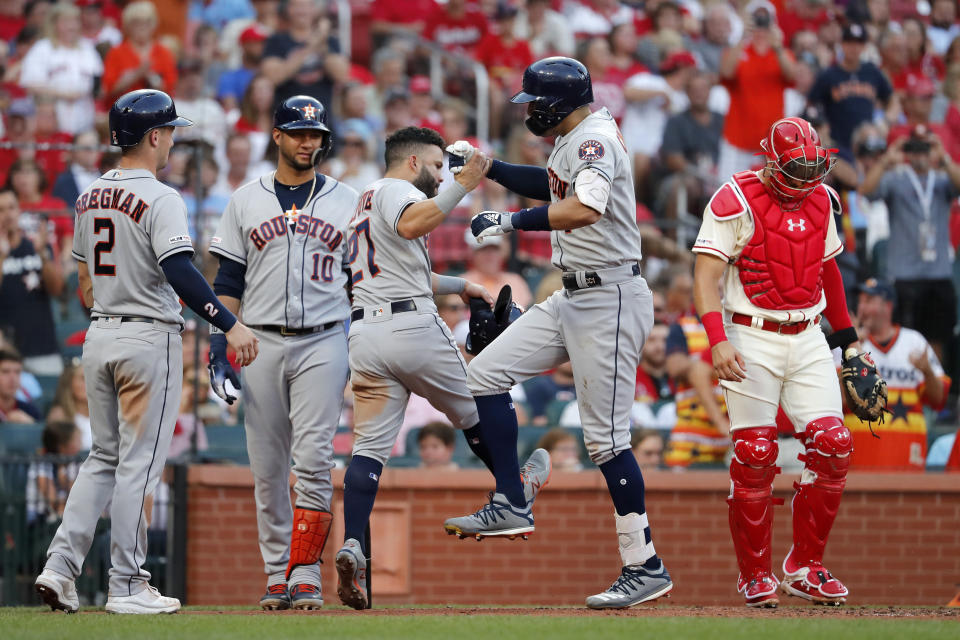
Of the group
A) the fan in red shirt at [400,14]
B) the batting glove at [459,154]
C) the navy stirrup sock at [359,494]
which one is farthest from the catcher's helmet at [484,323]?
the fan in red shirt at [400,14]

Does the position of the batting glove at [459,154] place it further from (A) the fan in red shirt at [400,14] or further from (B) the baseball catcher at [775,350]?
(A) the fan in red shirt at [400,14]

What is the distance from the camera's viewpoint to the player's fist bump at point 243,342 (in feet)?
19.9

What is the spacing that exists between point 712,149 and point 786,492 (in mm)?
4785

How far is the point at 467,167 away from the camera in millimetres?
6164

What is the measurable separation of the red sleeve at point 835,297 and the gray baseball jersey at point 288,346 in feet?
7.62

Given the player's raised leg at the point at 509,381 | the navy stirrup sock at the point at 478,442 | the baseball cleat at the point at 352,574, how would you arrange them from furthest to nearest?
the navy stirrup sock at the point at 478,442 → the player's raised leg at the point at 509,381 → the baseball cleat at the point at 352,574

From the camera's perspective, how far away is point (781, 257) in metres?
6.19

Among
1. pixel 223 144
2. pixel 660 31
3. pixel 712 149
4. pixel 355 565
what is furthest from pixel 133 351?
pixel 660 31

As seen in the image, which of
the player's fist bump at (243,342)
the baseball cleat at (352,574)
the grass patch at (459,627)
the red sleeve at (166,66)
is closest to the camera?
the grass patch at (459,627)

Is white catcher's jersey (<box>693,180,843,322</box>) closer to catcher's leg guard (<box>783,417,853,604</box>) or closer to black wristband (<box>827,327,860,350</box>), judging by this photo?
black wristband (<box>827,327,860,350</box>)

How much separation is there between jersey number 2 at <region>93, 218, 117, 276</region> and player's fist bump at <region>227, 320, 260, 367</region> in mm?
631

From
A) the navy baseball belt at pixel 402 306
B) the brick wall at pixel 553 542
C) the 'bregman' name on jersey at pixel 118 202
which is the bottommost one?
the brick wall at pixel 553 542

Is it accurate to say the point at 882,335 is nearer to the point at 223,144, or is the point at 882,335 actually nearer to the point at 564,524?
the point at 564,524

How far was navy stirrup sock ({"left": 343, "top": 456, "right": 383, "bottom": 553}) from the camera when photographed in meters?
6.18
